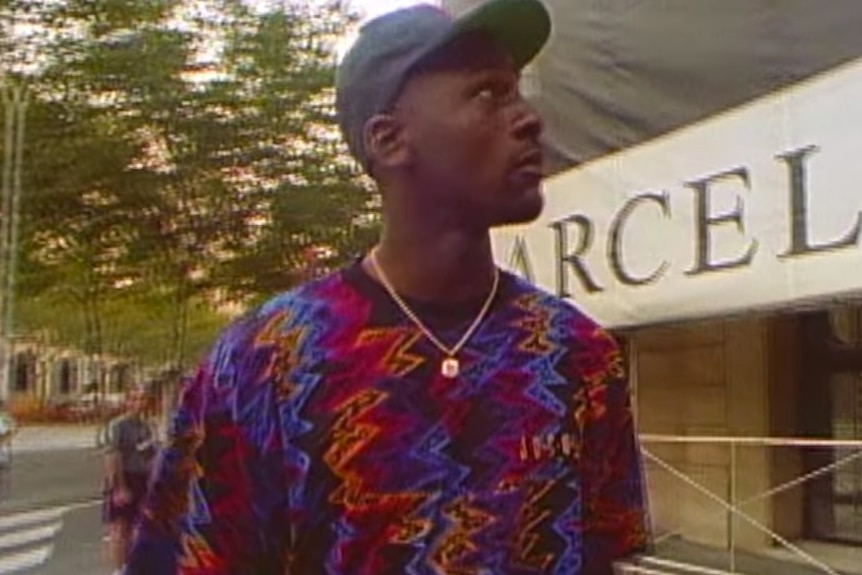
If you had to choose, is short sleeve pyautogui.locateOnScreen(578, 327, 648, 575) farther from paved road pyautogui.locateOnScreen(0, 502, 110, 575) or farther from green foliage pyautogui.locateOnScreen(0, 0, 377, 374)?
green foliage pyautogui.locateOnScreen(0, 0, 377, 374)

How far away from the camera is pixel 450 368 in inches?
60.3

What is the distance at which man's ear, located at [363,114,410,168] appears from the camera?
62.5 inches

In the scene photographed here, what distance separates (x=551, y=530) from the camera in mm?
1536

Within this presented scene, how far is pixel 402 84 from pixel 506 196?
157 mm

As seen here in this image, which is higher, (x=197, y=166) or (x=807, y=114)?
(x=197, y=166)

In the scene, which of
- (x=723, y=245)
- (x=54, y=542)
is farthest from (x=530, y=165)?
(x=54, y=542)

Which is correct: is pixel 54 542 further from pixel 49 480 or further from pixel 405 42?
pixel 405 42

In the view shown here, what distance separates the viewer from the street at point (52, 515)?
518 inches

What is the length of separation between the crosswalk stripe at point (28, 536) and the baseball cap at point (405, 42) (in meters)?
13.6

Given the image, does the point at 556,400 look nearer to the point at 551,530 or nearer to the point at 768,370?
the point at 551,530

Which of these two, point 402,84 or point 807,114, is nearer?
point 402,84

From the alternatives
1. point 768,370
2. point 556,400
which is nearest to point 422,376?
point 556,400

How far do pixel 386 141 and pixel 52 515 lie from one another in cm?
1808

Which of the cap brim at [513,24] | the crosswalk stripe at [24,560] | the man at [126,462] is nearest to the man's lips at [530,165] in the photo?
the cap brim at [513,24]
